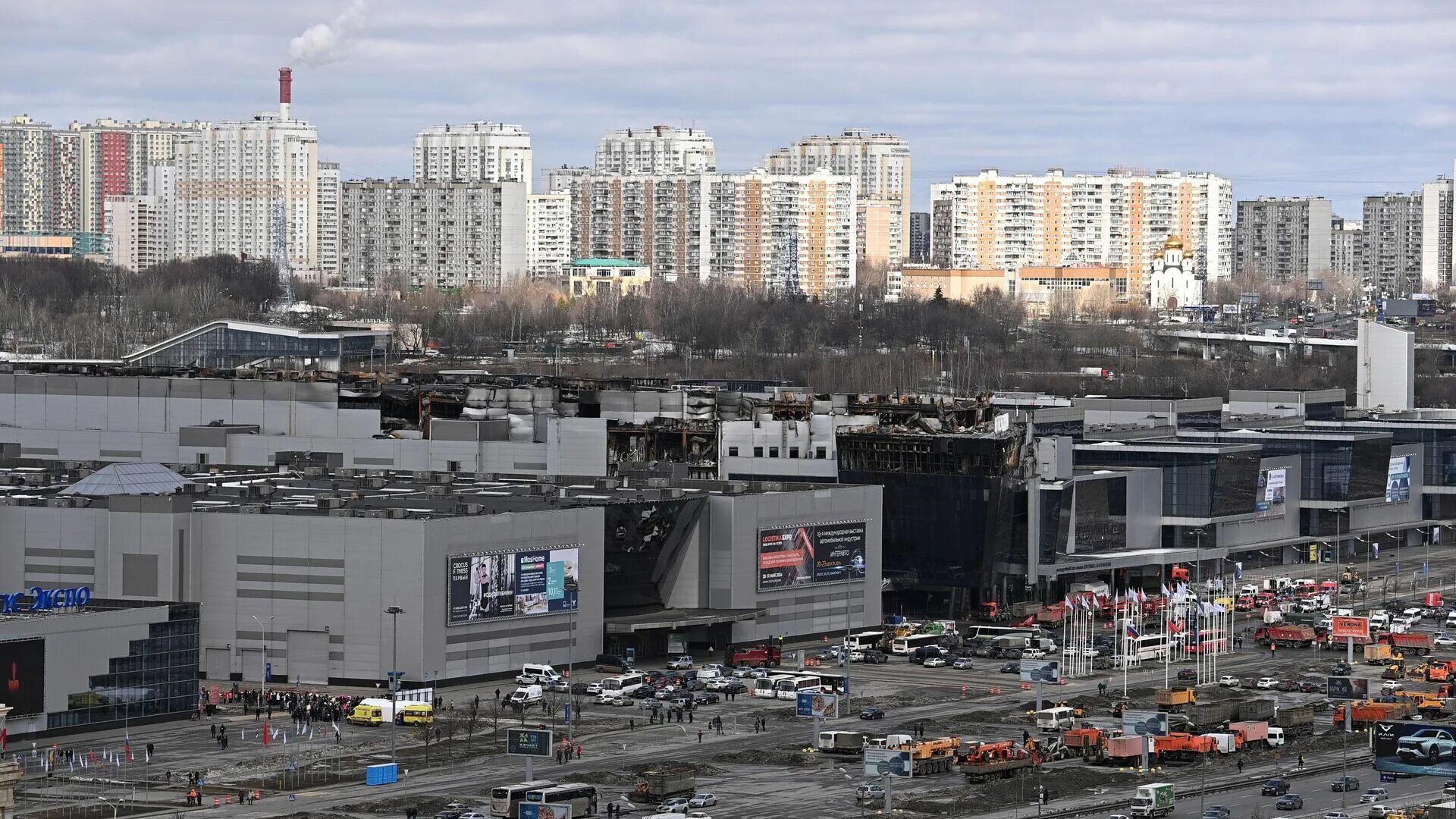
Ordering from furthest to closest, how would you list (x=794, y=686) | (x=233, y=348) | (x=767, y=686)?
(x=233, y=348), (x=767, y=686), (x=794, y=686)

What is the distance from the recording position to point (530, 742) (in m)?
39.8

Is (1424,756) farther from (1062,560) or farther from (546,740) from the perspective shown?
(1062,560)

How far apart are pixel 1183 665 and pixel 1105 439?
23.7 metres

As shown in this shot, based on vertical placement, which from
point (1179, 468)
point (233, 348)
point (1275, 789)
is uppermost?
point (233, 348)

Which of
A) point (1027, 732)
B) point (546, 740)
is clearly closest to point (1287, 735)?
point (1027, 732)

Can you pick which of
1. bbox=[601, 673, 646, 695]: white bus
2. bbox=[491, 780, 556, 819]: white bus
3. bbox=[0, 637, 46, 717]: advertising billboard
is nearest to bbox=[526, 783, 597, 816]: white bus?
bbox=[491, 780, 556, 819]: white bus

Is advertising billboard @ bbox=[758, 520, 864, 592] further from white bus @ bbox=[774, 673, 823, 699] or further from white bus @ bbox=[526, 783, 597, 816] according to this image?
white bus @ bbox=[526, 783, 597, 816]

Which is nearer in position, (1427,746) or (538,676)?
(1427,746)

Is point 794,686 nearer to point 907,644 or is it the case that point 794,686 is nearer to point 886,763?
point 907,644

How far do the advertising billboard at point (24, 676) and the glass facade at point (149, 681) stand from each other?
21.0 inches

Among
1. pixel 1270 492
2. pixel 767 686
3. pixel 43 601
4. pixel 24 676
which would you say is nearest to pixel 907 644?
pixel 767 686

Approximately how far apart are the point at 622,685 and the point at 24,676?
1123cm

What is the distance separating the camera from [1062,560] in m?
66.8

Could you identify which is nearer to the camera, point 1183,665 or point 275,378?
point 1183,665
